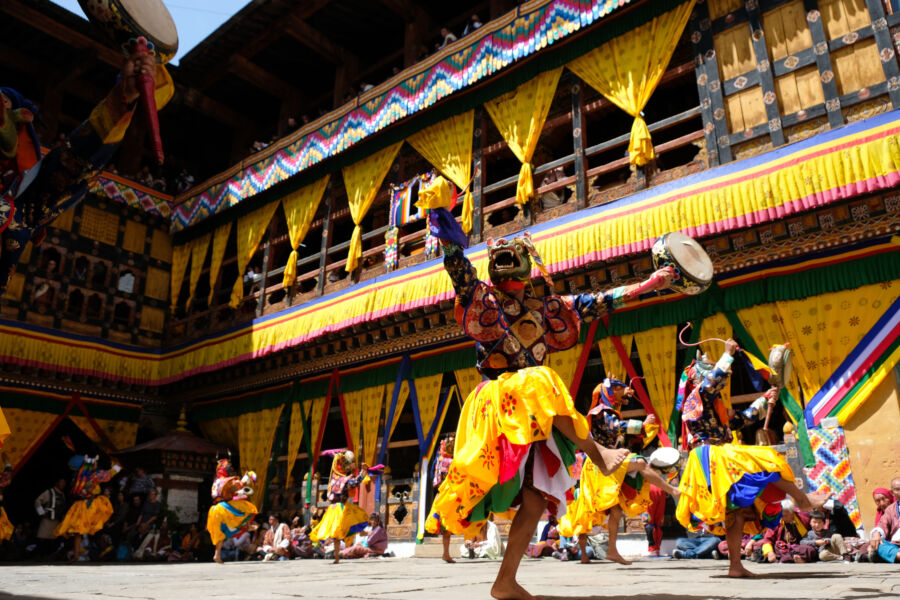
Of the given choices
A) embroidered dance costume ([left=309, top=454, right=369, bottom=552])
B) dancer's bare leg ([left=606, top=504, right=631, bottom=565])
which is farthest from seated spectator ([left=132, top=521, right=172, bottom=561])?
dancer's bare leg ([left=606, top=504, right=631, bottom=565])

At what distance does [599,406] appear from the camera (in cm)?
573

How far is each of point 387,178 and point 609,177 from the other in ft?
12.3

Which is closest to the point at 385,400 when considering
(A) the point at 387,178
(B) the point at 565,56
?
(A) the point at 387,178

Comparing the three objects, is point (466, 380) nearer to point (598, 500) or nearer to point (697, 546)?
point (598, 500)

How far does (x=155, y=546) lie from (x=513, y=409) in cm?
989

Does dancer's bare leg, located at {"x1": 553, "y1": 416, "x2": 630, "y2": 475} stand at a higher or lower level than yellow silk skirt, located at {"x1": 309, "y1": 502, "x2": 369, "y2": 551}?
higher

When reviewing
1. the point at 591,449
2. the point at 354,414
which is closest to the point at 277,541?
the point at 354,414

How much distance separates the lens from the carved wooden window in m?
6.18

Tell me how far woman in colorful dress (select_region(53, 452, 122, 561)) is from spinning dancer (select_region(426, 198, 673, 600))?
9135 millimetres

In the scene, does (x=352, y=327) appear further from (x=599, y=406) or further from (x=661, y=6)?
(x=661, y=6)

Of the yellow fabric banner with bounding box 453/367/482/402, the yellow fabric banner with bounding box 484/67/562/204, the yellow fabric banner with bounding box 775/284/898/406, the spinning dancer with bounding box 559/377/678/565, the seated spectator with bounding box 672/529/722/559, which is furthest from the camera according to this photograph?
the yellow fabric banner with bounding box 453/367/482/402

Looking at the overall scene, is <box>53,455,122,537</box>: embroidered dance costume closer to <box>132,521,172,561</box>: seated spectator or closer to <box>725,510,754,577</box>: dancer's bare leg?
<box>132,521,172,561</box>: seated spectator

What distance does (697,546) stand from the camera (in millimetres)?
6020

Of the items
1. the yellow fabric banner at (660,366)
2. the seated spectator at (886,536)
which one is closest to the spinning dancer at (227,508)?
the yellow fabric banner at (660,366)
